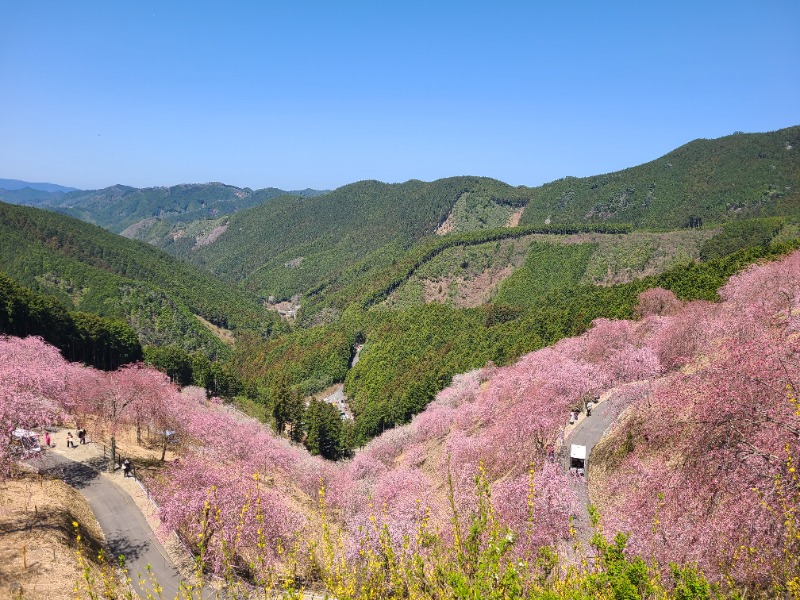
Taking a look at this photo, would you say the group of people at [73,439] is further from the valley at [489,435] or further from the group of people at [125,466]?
the group of people at [125,466]

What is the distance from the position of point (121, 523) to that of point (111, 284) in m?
144

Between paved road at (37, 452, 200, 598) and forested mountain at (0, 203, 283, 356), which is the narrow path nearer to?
paved road at (37, 452, 200, 598)

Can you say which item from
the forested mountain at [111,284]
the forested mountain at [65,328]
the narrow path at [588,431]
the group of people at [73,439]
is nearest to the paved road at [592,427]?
the narrow path at [588,431]

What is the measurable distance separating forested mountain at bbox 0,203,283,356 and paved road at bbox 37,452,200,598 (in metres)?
118

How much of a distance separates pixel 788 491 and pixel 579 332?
2068 inches

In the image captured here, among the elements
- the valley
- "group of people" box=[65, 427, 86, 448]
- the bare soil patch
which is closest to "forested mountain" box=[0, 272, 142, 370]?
the valley

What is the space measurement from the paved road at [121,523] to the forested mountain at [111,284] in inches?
4642

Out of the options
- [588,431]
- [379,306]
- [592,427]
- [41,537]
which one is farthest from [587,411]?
[379,306]

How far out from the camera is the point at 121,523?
24.8 m

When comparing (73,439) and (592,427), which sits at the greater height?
(592,427)

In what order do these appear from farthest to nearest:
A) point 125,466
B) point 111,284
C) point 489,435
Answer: point 111,284 < point 489,435 < point 125,466

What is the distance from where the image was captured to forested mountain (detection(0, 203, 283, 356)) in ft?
447

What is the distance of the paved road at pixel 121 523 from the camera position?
2105 centimetres

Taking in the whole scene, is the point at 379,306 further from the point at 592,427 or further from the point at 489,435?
the point at 592,427
